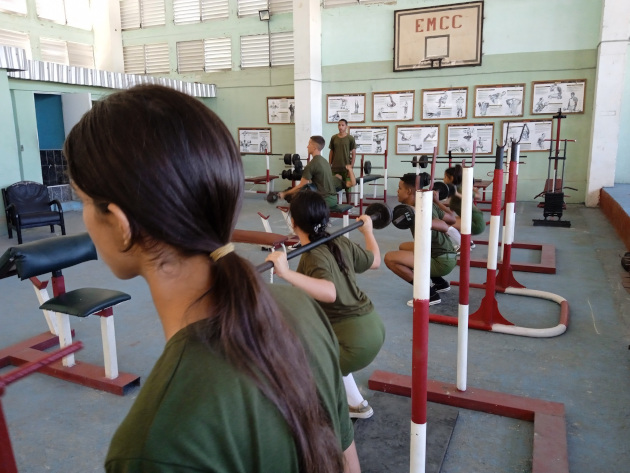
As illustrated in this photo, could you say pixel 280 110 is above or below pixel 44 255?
above

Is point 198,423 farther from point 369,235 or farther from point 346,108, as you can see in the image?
point 346,108

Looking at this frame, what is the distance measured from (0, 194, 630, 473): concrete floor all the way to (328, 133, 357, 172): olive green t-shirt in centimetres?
373

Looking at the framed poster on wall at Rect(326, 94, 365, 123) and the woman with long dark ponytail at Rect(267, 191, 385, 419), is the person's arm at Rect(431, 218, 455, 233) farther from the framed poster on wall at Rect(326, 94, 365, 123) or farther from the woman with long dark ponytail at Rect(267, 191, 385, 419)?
the framed poster on wall at Rect(326, 94, 365, 123)

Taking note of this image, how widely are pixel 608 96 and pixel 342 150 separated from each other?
425cm

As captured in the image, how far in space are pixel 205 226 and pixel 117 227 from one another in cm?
13

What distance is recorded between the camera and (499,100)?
8680 millimetres

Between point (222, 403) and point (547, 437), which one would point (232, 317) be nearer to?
point (222, 403)

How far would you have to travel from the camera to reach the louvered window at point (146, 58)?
37.0 ft

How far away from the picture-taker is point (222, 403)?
61 centimetres

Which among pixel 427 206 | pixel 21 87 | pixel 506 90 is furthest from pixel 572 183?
pixel 21 87

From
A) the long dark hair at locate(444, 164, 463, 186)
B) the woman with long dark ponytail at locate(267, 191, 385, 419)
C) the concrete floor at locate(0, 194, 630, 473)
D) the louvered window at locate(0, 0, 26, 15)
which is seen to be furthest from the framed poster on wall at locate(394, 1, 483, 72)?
the woman with long dark ponytail at locate(267, 191, 385, 419)

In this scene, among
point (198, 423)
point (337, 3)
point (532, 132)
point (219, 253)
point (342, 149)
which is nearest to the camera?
point (198, 423)

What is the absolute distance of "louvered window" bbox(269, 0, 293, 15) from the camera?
32.7 feet

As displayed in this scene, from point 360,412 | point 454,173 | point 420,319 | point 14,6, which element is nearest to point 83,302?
point 360,412
